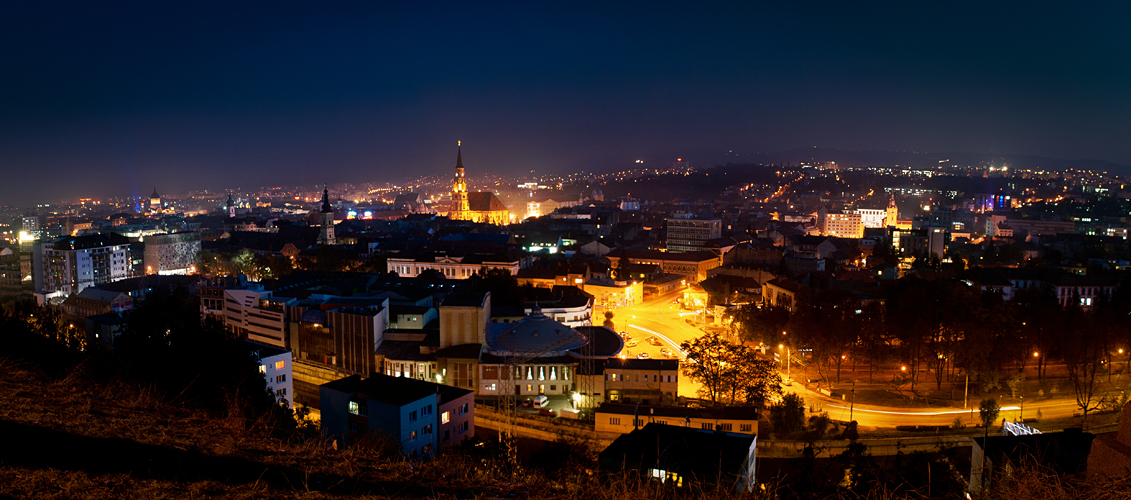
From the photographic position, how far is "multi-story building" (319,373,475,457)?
659 cm

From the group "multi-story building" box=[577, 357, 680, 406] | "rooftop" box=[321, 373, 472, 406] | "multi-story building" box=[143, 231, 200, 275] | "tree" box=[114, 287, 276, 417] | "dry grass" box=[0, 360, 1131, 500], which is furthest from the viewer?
"multi-story building" box=[143, 231, 200, 275]

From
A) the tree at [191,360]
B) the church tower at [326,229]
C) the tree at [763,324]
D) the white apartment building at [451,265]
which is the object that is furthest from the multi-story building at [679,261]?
the tree at [191,360]

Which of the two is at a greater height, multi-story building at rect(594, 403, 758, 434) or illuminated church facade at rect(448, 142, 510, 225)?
illuminated church facade at rect(448, 142, 510, 225)

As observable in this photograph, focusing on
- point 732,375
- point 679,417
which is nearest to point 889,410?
point 732,375

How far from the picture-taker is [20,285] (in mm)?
19125

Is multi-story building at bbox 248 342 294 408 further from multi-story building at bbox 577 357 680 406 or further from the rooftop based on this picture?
multi-story building at bbox 577 357 680 406

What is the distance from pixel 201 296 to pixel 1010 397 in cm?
1242

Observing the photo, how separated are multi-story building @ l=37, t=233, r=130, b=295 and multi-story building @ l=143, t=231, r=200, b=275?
144 centimetres

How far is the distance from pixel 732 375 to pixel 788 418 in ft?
3.11

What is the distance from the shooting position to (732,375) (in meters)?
8.48

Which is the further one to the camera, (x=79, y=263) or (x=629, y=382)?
(x=79, y=263)

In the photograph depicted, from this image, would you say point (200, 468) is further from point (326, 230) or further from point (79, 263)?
point (326, 230)

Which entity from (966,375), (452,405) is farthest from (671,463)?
(966,375)

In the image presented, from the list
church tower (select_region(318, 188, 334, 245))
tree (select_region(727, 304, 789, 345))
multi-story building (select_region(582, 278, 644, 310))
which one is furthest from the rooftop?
church tower (select_region(318, 188, 334, 245))
